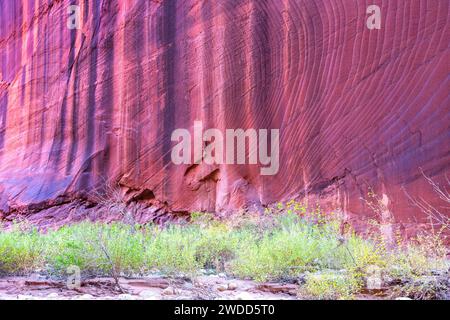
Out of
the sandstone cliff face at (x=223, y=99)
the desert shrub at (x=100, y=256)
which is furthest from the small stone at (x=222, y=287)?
the sandstone cliff face at (x=223, y=99)

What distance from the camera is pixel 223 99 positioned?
906 cm

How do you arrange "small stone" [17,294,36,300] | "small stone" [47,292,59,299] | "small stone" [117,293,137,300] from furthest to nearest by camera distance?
1. "small stone" [47,292,59,299]
2. "small stone" [17,294,36,300]
3. "small stone" [117,293,137,300]

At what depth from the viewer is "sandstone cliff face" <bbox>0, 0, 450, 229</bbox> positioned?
729cm

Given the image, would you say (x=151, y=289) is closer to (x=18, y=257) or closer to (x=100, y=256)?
(x=100, y=256)

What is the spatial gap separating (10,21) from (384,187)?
35.3ft

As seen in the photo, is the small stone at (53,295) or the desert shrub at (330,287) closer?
the desert shrub at (330,287)

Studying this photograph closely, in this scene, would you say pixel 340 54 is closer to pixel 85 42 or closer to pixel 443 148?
pixel 443 148

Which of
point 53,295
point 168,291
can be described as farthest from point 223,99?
point 53,295

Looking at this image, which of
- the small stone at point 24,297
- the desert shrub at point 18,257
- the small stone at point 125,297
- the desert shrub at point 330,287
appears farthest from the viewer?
the desert shrub at point 18,257

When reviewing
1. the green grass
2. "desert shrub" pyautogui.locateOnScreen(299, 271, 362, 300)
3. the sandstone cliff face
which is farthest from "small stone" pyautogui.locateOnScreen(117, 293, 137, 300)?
the sandstone cliff face

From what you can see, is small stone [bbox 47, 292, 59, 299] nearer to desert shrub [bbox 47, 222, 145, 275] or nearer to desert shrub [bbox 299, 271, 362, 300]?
desert shrub [bbox 47, 222, 145, 275]

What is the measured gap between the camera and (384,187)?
7227 millimetres

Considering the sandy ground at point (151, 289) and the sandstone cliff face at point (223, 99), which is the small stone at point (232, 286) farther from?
the sandstone cliff face at point (223, 99)

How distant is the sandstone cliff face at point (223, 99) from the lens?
7.29 meters
